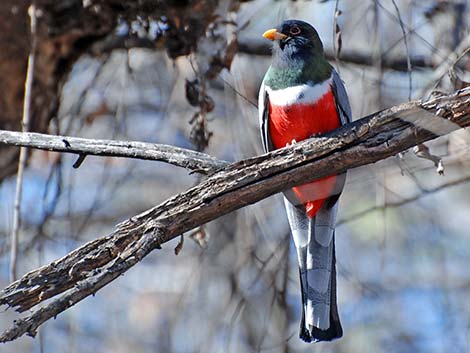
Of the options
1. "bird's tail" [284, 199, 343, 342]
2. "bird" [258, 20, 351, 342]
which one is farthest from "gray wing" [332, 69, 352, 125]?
"bird's tail" [284, 199, 343, 342]

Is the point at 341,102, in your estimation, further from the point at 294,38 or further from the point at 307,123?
the point at 294,38

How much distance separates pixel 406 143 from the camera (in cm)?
252

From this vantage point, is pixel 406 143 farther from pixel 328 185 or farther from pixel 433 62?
pixel 433 62

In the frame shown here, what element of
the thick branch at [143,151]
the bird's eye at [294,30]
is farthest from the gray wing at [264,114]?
the thick branch at [143,151]

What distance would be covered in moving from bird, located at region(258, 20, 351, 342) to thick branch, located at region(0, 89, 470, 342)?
0.55 meters

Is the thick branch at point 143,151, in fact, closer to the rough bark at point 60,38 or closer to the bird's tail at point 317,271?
the bird's tail at point 317,271

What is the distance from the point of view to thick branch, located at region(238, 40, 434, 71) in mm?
4238

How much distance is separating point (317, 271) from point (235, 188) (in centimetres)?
76

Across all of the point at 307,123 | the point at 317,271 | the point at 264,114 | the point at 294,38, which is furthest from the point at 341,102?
the point at 317,271

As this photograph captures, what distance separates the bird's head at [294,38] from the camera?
3490mm

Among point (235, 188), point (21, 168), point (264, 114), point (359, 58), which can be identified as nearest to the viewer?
point (235, 188)

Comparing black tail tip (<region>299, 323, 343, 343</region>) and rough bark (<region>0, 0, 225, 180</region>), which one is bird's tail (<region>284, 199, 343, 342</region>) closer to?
Result: black tail tip (<region>299, 323, 343, 343</region>)

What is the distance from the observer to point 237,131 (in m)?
3.89

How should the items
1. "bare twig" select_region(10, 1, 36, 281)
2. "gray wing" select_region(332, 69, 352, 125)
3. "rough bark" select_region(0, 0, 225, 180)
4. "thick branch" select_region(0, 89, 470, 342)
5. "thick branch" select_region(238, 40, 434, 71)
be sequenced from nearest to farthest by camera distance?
1. "thick branch" select_region(0, 89, 470, 342)
2. "bare twig" select_region(10, 1, 36, 281)
3. "gray wing" select_region(332, 69, 352, 125)
4. "rough bark" select_region(0, 0, 225, 180)
5. "thick branch" select_region(238, 40, 434, 71)
